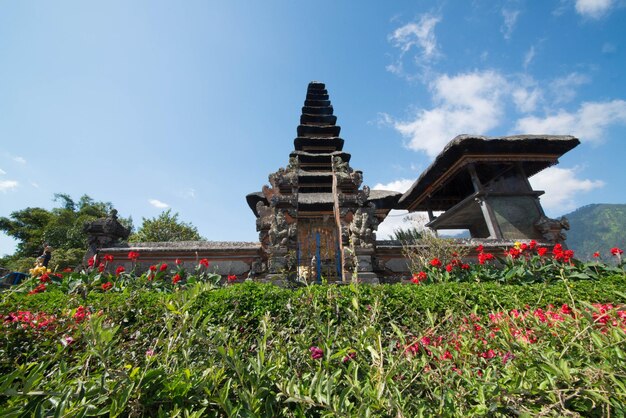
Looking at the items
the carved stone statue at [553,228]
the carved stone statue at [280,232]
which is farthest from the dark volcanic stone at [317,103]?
the carved stone statue at [280,232]

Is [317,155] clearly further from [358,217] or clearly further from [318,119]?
[358,217]

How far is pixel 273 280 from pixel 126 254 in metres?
4.18

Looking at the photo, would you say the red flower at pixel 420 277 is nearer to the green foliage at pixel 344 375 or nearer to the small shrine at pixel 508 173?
the green foliage at pixel 344 375

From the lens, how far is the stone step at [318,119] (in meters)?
22.7

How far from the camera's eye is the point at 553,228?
9.04 m

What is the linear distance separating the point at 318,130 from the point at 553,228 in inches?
656

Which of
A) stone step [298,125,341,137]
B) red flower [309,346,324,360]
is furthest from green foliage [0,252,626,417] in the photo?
stone step [298,125,341,137]

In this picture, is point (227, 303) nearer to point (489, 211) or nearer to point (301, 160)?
point (489, 211)

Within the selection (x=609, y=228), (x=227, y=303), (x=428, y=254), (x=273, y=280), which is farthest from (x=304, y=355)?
(x=609, y=228)

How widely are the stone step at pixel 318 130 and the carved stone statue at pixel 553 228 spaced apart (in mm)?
15674

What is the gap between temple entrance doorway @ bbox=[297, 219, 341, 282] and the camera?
9227 millimetres

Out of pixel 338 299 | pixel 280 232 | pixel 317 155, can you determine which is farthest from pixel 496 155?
pixel 317 155

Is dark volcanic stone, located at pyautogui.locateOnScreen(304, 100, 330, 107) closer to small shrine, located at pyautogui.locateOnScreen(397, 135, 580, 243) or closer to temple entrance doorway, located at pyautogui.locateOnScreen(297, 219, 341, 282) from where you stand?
small shrine, located at pyautogui.locateOnScreen(397, 135, 580, 243)

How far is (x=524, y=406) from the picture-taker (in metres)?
1.18
